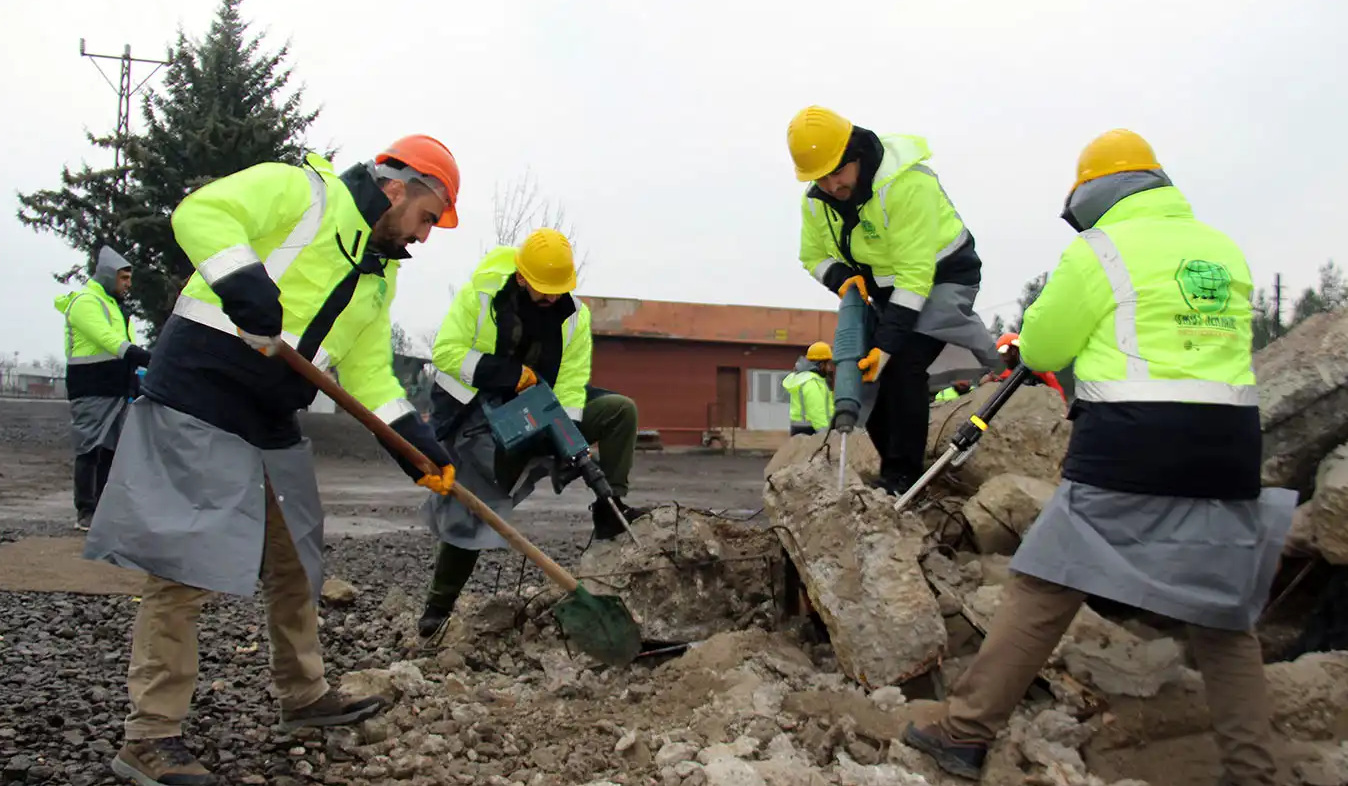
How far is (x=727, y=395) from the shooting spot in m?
25.1

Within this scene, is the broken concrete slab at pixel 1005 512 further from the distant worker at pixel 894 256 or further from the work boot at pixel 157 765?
the work boot at pixel 157 765

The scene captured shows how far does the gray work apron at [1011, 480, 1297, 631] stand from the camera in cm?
274

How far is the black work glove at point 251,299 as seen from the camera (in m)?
2.78

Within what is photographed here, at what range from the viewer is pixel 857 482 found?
13.3ft

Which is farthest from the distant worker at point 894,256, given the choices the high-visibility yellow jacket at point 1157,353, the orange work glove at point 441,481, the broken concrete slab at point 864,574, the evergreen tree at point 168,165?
the evergreen tree at point 168,165

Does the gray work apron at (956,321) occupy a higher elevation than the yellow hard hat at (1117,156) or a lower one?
lower

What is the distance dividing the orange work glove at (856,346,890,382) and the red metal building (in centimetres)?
1843

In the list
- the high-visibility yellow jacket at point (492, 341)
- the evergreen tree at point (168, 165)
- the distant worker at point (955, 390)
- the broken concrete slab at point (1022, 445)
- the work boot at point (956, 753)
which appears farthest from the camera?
the evergreen tree at point (168, 165)

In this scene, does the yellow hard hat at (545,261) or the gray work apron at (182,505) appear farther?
the yellow hard hat at (545,261)

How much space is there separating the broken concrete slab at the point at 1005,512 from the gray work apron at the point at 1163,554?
1483mm

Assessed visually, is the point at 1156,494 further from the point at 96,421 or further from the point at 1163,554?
the point at 96,421

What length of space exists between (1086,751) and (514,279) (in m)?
3.26

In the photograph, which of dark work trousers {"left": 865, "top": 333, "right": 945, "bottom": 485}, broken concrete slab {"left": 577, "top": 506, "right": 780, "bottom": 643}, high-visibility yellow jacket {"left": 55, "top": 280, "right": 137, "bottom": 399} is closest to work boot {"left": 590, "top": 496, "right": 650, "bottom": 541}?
broken concrete slab {"left": 577, "top": 506, "right": 780, "bottom": 643}

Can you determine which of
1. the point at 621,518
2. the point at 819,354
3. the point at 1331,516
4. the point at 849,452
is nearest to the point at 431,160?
the point at 621,518
